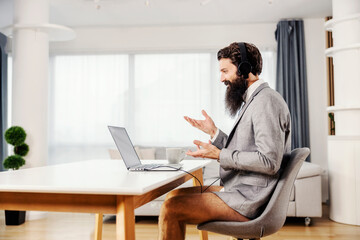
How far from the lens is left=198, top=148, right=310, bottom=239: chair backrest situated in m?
1.52

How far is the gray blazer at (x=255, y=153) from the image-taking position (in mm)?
1475

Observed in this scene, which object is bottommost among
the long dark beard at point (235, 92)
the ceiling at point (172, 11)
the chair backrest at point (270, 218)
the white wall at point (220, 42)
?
the chair backrest at point (270, 218)

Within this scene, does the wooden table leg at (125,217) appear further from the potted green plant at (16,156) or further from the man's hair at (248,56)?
the potted green plant at (16,156)

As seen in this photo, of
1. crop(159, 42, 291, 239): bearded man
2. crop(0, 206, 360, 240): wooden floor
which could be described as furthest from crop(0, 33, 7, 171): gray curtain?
crop(159, 42, 291, 239): bearded man

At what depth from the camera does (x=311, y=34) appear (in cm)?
523

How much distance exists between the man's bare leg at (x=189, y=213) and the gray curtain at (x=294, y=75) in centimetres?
380

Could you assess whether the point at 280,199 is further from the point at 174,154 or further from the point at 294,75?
the point at 294,75

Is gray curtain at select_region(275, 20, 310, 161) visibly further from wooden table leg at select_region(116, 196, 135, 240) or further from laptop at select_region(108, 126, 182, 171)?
wooden table leg at select_region(116, 196, 135, 240)

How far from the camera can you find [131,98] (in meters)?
5.53

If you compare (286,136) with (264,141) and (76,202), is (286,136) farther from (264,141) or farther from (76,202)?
(76,202)

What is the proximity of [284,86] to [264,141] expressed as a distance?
3.89 meters

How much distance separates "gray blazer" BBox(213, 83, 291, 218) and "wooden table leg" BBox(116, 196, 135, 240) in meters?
0.52

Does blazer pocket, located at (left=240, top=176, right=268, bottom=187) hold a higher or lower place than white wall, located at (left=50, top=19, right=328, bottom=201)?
lower

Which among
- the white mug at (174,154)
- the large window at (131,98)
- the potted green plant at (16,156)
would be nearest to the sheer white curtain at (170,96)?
the large window at (131,98)
